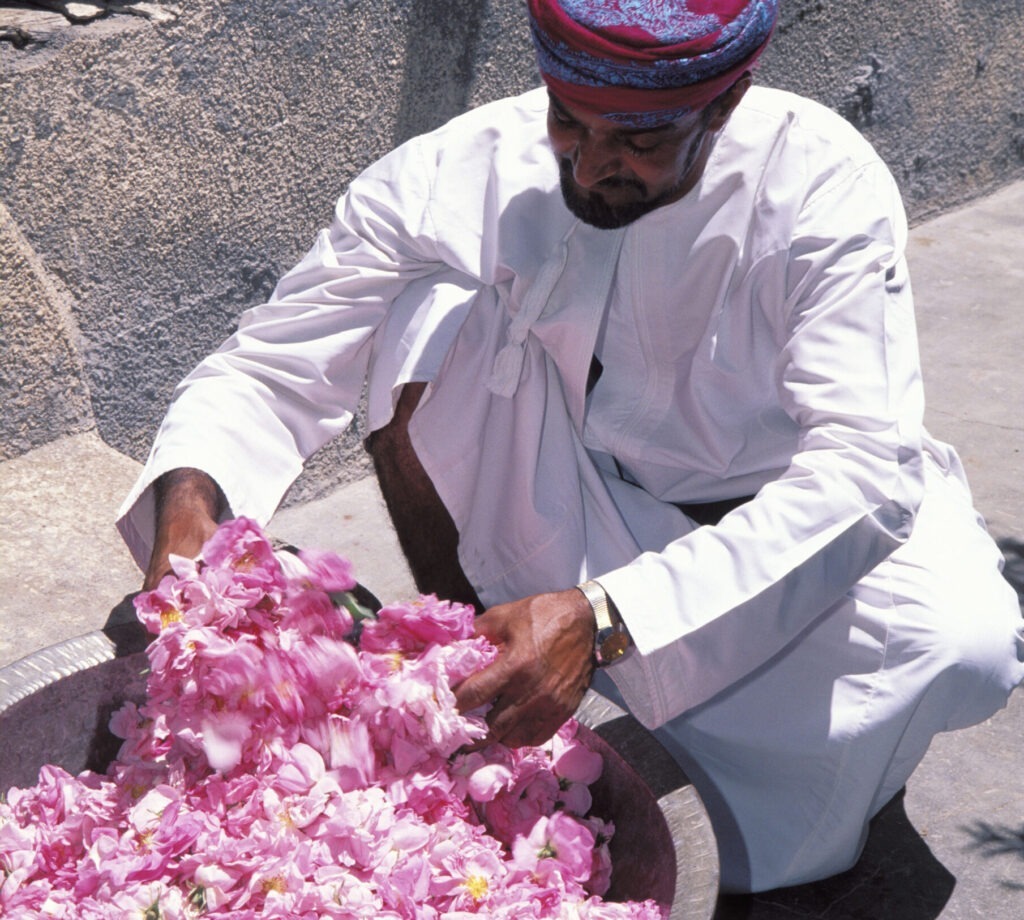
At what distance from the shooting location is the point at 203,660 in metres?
2.00

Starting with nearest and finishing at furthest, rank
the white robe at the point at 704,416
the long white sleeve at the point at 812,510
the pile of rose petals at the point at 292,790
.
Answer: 1. the pile of rose petals at the point at 292,790
2. the long white sleeve at the point at 812,510
3. the white robe at the point at 704,416

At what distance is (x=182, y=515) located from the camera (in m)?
2.30

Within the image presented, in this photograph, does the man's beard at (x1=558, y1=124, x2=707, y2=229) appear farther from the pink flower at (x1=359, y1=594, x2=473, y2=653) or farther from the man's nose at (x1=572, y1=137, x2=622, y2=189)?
the pink flower at (x1=359, y1=594, x2=473, y2=653)

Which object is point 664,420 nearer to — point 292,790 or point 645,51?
point 645,51

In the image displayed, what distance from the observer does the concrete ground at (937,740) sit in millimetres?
2803

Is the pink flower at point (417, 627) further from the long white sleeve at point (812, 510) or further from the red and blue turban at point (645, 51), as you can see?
the red and blue turban at point (645, 51)

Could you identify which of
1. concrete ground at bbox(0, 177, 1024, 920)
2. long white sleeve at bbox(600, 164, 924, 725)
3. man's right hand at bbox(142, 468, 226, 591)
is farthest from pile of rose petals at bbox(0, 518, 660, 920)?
concrete ground at bbox(0, 177, 1024, 920)

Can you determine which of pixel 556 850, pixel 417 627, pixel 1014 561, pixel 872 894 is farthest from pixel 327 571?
pixel 1014 561

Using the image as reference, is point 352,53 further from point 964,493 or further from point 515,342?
point 964,493

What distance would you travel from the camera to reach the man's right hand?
2.23m

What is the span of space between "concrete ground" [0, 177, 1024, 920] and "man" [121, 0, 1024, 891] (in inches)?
8.2

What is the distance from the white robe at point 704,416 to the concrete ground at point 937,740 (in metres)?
0.18

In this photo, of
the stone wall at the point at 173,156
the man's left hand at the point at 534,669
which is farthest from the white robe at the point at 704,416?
the stone wall at the point at 173,156

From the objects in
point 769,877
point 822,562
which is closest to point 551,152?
point 822,562
